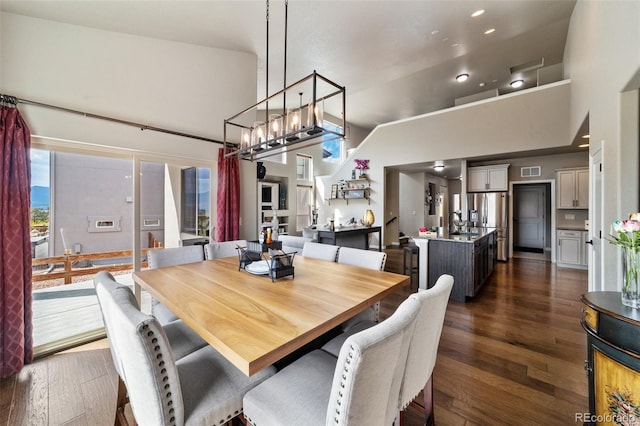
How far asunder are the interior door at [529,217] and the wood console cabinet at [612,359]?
22.7ft

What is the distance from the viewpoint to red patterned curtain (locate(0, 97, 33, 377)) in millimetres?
2094

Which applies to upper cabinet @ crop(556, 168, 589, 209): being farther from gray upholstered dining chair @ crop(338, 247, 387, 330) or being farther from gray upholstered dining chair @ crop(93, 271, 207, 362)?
gray upholstered dining chair @ crop(93, 271, 207, 362)

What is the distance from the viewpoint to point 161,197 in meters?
3.47

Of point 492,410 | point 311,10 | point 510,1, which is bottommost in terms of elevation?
point 492,410

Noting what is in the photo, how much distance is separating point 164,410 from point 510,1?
17.3 ft

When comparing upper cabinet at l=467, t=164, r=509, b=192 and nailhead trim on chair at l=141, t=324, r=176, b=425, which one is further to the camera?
upper cabinet at l=467, t=164, r=509, b=192

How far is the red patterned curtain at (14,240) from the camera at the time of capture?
6.87 ft

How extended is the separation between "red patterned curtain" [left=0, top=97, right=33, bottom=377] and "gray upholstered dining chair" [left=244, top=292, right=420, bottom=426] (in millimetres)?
2469

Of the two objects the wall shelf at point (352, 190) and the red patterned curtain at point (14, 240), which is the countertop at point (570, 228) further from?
the red patterned curtain at point (14, 240)

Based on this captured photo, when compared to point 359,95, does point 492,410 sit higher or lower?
lower

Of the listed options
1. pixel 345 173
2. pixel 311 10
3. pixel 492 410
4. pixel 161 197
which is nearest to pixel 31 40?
pixel 161 197

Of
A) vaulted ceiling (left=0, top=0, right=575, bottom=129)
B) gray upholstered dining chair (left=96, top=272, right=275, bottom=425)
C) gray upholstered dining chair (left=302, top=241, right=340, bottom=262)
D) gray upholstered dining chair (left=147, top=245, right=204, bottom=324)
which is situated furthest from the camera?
vaulted ceiling (left=0, top=0, right=575, bottom=129)

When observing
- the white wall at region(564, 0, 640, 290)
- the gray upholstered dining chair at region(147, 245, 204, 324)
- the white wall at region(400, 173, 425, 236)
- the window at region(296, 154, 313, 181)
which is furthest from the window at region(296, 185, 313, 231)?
the white wall at region(564, 0, 640, 290)

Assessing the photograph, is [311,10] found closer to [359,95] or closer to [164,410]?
[164,410]
